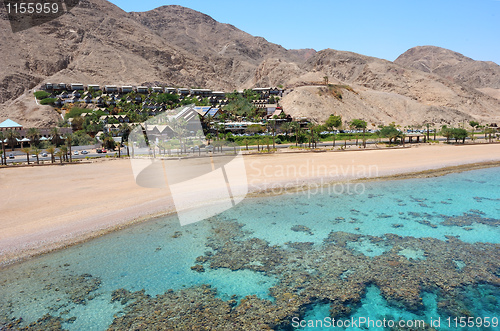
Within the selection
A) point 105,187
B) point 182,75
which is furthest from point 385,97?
point 105,187

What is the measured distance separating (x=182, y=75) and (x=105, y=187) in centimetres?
14463

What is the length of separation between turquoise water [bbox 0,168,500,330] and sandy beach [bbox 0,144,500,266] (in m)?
1.64

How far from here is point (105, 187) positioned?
2923 cm

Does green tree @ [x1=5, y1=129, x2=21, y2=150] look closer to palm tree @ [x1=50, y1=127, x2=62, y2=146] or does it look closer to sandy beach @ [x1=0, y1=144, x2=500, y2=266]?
palm tree @ [x1=50, y1=127, x2=62, y2=146]

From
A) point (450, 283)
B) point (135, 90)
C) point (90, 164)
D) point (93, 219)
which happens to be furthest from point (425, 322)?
point (135, 90)

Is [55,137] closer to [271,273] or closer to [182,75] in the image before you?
[271,273]

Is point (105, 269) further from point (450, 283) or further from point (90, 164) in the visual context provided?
point (90, 164)

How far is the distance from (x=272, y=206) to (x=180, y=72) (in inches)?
6060

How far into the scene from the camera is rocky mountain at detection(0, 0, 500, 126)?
10219 cm

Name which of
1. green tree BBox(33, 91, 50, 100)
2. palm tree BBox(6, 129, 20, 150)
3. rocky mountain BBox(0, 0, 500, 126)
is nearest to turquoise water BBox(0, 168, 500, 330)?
palm tree BBox(6, 129, 20, 150)

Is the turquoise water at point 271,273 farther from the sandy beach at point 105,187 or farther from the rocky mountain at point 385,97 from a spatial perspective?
the rocky mountain at point 385,97

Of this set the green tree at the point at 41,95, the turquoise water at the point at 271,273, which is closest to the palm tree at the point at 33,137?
the turquoise water at the point at 271,273

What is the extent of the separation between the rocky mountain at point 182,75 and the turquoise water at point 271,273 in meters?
73.1

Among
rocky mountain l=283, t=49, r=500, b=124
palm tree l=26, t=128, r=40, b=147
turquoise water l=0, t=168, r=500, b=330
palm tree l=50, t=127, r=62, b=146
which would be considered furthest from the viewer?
rocky mountain l=283, t=49, r=500, b=124
